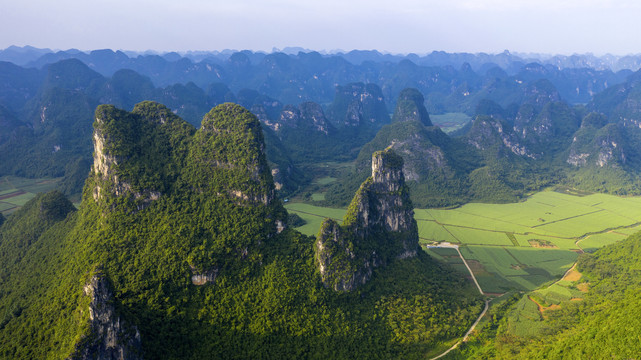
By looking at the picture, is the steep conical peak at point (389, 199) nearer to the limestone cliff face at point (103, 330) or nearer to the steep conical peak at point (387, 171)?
the steep conical peak at point (387, 171)

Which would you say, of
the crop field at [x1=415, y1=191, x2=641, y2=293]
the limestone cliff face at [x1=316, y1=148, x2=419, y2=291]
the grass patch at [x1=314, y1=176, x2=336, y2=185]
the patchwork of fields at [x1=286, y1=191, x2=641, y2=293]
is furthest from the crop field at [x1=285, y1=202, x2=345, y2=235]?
the limestone cliff face at [x1=316, y1=148, x2=419, y2=291]

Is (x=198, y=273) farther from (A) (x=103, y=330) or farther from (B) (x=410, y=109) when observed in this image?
(B) (x=410, y=109)

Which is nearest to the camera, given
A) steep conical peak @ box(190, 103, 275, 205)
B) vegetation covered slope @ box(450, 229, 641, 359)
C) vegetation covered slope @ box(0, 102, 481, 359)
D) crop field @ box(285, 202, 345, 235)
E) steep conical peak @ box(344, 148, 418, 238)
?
vegetation covered slope @ box(450, 229, 641, 359)

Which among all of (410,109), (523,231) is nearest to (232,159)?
(523,231)

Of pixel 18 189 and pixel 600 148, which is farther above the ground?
pixel 600 148

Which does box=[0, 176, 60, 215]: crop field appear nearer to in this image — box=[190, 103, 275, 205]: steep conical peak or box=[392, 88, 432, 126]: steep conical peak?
box=[190, 103, 275, 205]: steep conical peak

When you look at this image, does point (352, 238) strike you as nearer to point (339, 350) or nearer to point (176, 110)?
point (339, 350)
